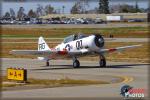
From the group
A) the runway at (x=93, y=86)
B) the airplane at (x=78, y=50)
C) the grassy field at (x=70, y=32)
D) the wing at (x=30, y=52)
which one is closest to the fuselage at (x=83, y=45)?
the airplane at (x=78, y=50)

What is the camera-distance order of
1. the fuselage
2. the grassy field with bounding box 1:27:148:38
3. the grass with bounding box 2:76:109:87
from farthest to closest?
1. the grassy field with bounding box 1:27:148:38
2. the fuselage
3. the grass with bounding box 2:76:109:87

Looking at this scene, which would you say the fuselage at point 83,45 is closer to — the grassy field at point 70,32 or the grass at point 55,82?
the grass at point 55,82

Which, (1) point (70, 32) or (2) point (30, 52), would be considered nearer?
(2) point (30, 52)

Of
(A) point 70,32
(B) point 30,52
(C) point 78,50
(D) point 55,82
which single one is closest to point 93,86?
(D) point 55,82

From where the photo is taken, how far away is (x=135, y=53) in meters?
50.3

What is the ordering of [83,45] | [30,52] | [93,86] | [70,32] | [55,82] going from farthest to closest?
1. [70,32]
2. [83,45]
3. [30,52]
4. [55,82]
5. [93,86]

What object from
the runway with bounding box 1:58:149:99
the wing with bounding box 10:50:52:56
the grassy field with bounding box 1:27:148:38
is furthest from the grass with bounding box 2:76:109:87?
the grassy field with bounding box 1:27:148:38

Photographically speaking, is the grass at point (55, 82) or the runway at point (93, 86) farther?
the grass at point (55, 82)

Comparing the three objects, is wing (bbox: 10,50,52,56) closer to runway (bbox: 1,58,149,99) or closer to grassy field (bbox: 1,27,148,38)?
runway (bbox: 1,58,149,99)

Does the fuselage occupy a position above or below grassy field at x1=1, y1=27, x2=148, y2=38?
above

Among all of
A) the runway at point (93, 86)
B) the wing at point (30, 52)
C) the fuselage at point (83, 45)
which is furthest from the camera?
the fuselage at point (83, 45)

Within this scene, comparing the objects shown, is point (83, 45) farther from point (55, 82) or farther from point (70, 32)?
point (70, 32)

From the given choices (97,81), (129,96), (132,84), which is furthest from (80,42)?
(129,96)

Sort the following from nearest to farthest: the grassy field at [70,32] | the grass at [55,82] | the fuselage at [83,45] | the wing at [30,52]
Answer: the grass at [55,82], the wing at [30,52], the fuselage at [83,45], the grassy field at [70,32]
